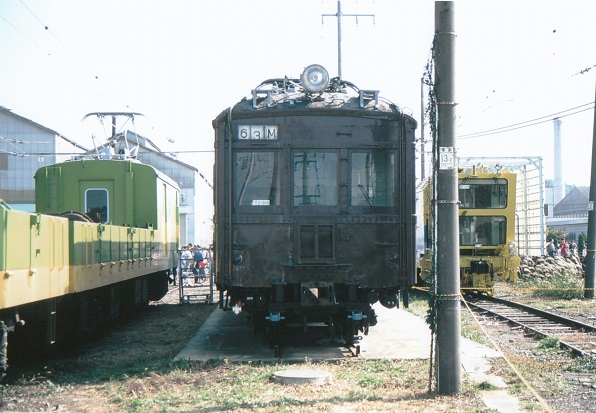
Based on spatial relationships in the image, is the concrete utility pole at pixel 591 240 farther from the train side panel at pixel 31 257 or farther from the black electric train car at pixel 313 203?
the train side panel at pixel 31 257

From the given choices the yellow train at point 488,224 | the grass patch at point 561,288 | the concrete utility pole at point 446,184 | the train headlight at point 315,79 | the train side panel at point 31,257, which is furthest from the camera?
the yellow train at point 488,224

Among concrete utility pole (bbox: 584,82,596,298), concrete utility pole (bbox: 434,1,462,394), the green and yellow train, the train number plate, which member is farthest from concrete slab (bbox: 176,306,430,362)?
concrete utility pole (bbox: 584,82,596,298)

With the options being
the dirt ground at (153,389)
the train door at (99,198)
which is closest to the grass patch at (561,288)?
the dirt ground at (153,389)

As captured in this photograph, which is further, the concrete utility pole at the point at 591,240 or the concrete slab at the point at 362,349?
the concrete utility pole at the point at 591,240

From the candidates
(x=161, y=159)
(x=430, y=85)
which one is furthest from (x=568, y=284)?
(x=161, y=159)

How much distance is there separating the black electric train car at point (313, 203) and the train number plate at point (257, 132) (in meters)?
0.01

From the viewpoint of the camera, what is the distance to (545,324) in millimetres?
13352

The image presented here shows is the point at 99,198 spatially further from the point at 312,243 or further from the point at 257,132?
the point at 312,243

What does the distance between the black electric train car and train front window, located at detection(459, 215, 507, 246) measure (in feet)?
30.0

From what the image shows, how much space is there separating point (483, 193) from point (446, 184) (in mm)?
11807

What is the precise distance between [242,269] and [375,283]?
5.67 ft

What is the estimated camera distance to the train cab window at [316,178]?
961 centimetres

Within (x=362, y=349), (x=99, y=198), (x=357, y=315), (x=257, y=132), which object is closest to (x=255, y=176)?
(x=257, y=132)

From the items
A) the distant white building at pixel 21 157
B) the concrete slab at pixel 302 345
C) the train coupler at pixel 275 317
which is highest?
the distant white building at pixel 21 157
